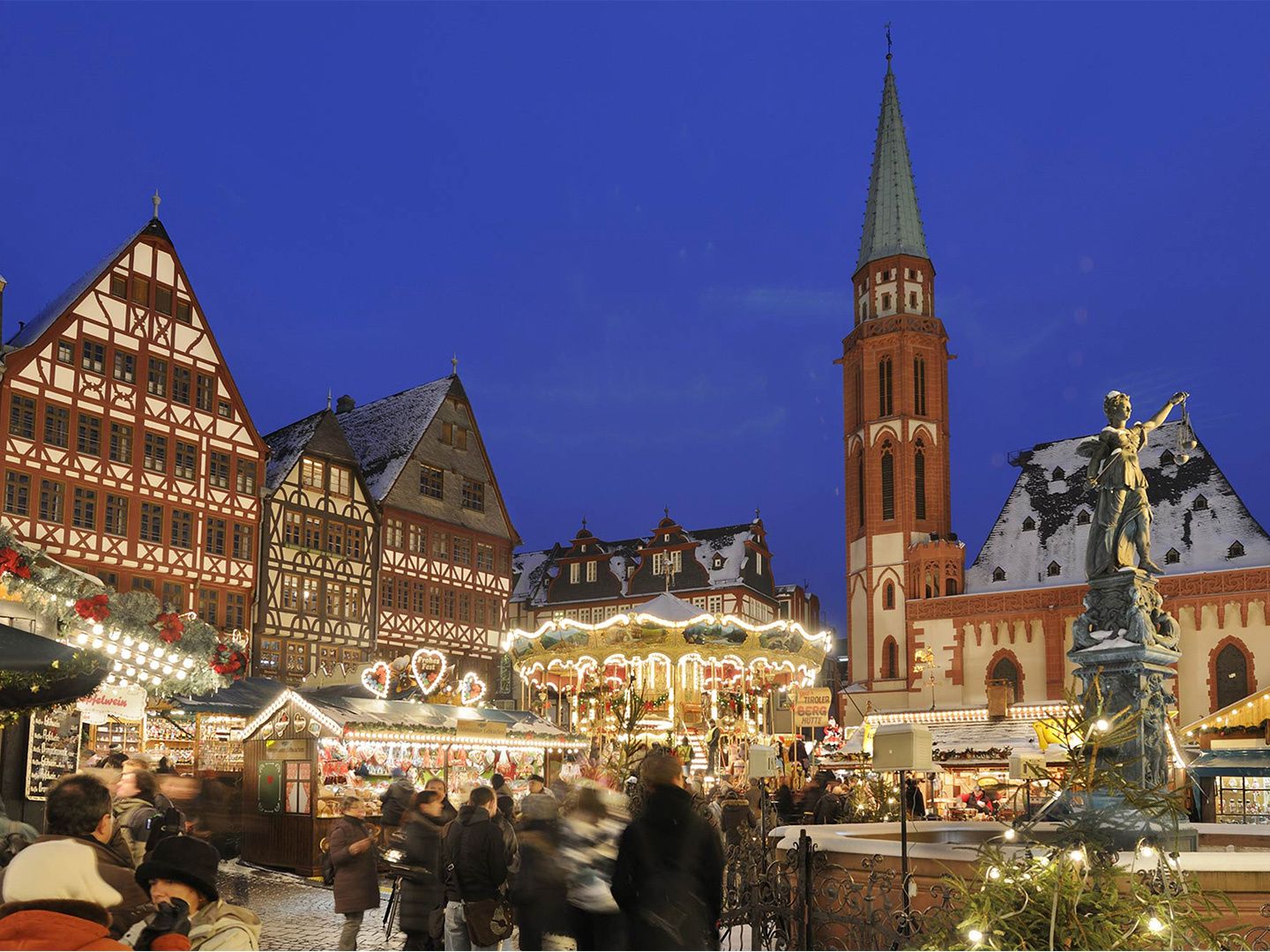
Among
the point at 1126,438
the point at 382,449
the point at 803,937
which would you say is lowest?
the point at 803,937

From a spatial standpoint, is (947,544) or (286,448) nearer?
(286,448)

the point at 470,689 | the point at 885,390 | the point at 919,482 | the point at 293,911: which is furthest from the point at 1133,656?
the point at 885,390

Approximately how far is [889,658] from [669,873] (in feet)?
152

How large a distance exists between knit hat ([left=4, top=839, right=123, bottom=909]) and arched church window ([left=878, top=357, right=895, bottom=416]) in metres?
51.2

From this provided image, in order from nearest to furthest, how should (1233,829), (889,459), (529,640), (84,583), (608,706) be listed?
1. (1233,829)
2. (84,583)
3. (608,706)
4. (529,640)
5. (889,459)

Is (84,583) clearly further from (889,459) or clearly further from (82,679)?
(889,459)

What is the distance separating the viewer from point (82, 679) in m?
11.2

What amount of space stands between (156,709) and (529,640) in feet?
23.3

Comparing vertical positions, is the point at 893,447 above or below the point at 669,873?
above

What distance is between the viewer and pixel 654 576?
196 ft

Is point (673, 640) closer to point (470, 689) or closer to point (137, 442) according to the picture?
point (470, 689)

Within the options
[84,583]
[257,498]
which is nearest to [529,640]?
[84,583]

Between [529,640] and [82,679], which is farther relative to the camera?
[529,640]

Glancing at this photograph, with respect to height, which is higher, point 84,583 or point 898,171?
point 898,171
